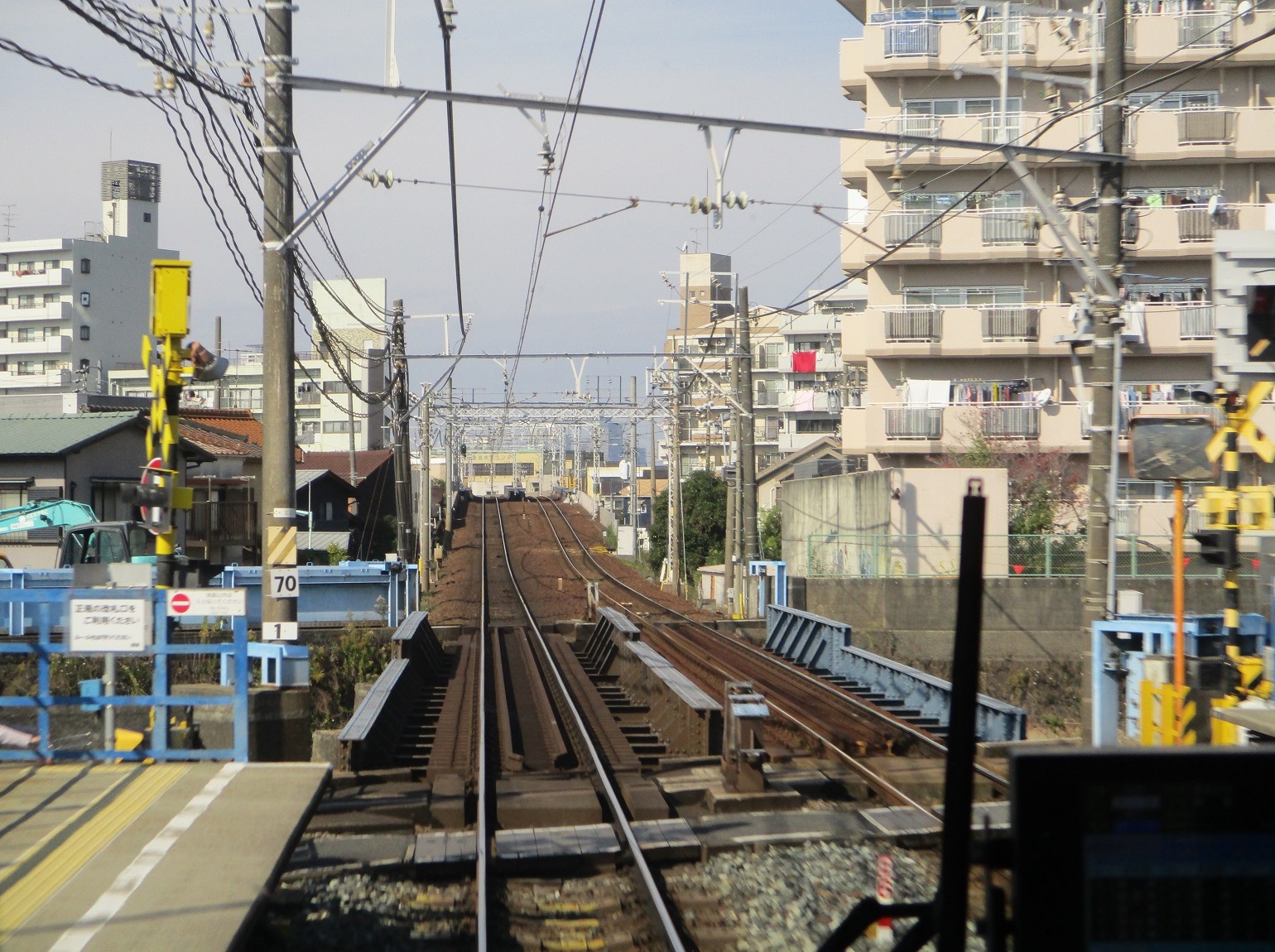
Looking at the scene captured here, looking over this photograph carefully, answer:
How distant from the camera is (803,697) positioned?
1234cm

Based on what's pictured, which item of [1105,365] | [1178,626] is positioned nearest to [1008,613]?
[1105,365]

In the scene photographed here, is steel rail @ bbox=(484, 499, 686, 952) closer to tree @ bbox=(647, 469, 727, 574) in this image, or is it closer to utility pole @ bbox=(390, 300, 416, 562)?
utility pole @ bbox=(390, 300, 416, 562)

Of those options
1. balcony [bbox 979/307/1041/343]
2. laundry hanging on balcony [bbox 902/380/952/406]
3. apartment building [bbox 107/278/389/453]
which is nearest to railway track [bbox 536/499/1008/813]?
laundry hanging on balcony [bbox 902/380/952/406]

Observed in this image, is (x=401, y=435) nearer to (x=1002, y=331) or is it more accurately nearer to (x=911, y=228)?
(x=911, y=228)

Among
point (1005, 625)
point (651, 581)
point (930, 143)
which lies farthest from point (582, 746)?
point (651, 581)

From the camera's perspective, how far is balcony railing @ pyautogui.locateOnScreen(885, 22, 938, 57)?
2622 centimetres

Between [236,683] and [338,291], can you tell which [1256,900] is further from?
[338,291]

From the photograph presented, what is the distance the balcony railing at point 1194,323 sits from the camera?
82.5 feet

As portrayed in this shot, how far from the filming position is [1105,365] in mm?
9289

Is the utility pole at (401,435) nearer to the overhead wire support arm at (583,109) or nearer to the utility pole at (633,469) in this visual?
the utility pole at (633,469)

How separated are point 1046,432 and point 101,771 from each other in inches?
901

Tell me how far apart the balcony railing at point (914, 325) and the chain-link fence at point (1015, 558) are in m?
6.27

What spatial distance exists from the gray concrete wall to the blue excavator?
12.2 metres

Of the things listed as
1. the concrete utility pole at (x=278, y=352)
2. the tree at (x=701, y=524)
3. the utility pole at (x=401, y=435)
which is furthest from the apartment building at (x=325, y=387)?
the concrete utility pole at (x=278, y=352)
